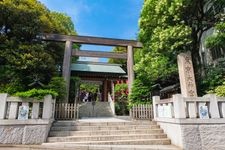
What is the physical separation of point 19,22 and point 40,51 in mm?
2351

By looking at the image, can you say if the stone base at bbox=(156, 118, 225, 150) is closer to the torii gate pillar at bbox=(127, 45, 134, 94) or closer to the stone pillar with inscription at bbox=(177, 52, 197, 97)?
the stone pillar with inscription at bbox=(177, 52, 197, 97)

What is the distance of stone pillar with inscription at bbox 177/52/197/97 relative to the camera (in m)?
7.81

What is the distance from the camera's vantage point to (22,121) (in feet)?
19.5

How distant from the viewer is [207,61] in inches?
573

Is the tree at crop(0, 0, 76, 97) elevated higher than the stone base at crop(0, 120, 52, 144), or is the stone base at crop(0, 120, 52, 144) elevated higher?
the tree at crop(0, 0, 76, 97)

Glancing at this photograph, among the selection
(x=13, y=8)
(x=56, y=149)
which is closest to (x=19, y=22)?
(x=13, y=8)

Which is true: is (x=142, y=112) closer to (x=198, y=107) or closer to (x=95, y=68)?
(x=198, y=107)

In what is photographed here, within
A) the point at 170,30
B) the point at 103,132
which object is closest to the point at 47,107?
the point at 103,132

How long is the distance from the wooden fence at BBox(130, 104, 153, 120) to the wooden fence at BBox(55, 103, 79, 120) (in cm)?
333

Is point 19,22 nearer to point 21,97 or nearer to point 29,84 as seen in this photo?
point 29,84

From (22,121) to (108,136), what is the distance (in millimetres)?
2959

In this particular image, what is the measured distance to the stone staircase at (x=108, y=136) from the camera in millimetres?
5848

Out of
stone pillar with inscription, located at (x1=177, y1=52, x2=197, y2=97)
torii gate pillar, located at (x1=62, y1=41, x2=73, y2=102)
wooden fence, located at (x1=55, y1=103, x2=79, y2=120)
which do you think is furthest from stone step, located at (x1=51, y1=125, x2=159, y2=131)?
torii gate pillar, located at (x1=62, y1=41, x2=73, y2=102)

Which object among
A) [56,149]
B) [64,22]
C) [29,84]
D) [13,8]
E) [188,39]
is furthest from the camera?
[64,22]
